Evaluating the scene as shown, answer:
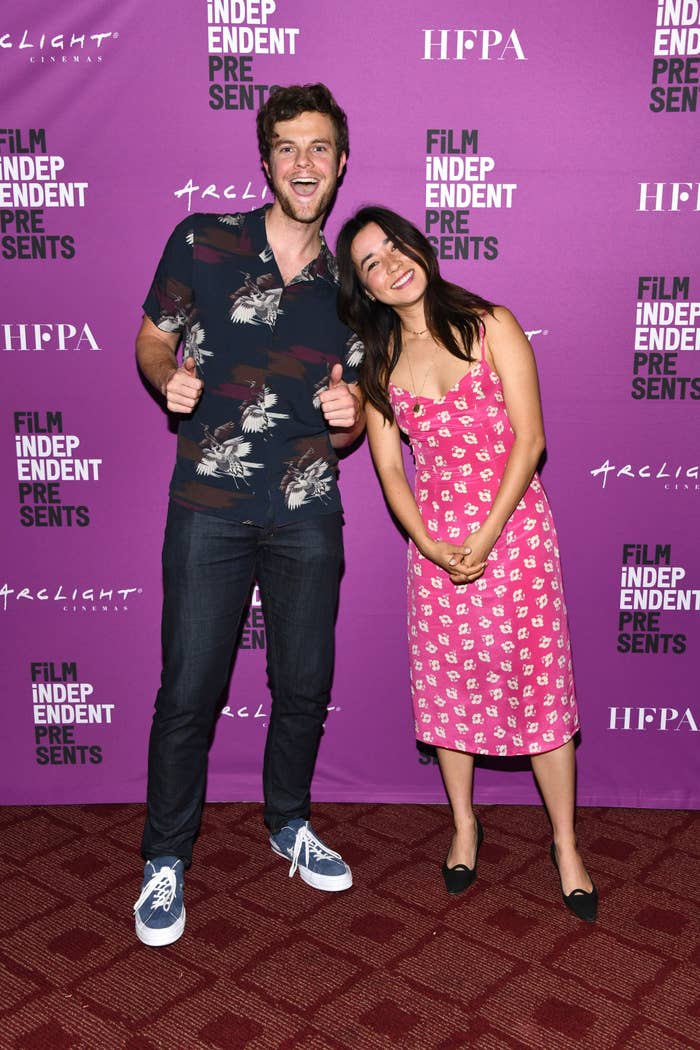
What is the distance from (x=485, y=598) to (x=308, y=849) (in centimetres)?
87

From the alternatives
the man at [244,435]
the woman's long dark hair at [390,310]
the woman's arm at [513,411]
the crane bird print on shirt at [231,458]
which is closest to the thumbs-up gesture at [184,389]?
the man at [244,435]

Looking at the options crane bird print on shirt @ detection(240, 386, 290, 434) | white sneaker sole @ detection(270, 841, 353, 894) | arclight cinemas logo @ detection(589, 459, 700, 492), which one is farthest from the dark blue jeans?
arclight cinemas logo @ detection(589, 459, 700, 492)

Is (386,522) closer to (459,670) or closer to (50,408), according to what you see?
(459,670)

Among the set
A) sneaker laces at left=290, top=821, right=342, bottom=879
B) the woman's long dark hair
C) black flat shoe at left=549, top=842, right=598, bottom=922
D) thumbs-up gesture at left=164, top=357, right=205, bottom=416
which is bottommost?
black flat shoe at left=549, top=842, right=598, bottom=922

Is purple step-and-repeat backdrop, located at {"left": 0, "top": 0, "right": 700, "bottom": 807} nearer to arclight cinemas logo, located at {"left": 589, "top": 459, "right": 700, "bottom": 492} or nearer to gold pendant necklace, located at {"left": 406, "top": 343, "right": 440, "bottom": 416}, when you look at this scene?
arclight cinemas logo, located at {"left": 589, "top": 459, "right": 700, "bottom": 492}

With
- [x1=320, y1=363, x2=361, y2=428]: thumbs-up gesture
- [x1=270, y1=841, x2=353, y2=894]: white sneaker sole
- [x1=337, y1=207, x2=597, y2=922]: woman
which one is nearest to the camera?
[x1=320, y1=363, x2=361, y2=428]: thumbs-up gesture

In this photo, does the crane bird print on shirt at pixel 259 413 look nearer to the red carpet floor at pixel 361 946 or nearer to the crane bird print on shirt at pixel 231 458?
Result: the crane bird print on shirt at pixel 231 458

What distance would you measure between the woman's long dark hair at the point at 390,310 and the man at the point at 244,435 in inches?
1.7

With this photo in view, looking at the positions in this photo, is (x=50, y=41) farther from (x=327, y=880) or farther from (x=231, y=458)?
(x=327, y=880)

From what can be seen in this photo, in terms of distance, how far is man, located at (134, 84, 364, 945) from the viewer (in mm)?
2320

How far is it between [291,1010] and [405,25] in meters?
2.47

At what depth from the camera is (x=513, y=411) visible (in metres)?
2.32

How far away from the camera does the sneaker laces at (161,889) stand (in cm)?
241

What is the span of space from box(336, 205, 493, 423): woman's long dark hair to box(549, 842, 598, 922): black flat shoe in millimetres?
1290
